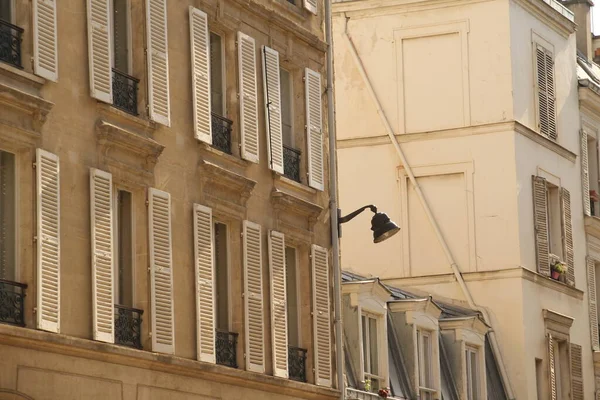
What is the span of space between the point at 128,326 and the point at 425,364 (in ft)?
50.4

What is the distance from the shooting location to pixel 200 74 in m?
32.0

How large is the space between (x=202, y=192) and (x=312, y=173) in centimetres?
470

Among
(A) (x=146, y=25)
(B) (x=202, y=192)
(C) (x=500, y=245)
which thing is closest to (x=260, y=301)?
(B) (x=202, y=192)

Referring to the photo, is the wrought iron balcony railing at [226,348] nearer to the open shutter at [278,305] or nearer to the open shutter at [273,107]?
the open shutter at [278,305]

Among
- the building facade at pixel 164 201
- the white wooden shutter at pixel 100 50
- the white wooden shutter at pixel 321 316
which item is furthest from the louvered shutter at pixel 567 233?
the white wooden shutter at pixel 100 50

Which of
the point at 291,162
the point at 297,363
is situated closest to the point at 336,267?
the point at 291,162

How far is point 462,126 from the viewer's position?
49.3 m

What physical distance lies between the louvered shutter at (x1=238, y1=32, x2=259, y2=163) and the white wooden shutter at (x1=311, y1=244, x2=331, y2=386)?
9.22ft

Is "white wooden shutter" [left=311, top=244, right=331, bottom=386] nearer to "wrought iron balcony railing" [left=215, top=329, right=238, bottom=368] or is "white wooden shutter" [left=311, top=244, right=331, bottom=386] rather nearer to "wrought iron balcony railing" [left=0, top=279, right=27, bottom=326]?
"wrought iron balcony railing" [left=215, top=329, right=238, bottom=368]

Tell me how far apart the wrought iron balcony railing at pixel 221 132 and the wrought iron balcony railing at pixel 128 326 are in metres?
4.14

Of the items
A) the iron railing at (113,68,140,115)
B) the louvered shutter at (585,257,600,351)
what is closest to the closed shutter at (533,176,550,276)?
the louvered shutter at (585,257,600,351)

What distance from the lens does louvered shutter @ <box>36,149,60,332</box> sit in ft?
87.0

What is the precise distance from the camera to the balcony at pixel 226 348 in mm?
31906

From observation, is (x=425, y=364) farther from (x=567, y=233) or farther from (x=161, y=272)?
(x=161, y=272)
